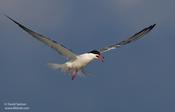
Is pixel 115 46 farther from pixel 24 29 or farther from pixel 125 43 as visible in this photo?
pixel 24 29

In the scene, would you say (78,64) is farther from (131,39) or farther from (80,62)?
(131,39)

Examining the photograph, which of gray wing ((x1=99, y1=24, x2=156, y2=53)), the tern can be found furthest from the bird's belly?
gray wing ((x1=99, y1=24, x2=156, y2=53))

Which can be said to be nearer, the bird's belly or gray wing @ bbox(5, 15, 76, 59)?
gray wing @ bbox(5, 15, 76, 59)

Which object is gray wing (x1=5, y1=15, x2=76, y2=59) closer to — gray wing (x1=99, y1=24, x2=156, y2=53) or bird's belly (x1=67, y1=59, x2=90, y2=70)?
bird's belly (x1=67, y1=59, x2=90, y2=70)

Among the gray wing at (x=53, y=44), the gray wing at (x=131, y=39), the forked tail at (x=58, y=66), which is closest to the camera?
the gray wing at (x=53, y=44)

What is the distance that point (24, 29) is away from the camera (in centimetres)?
3291

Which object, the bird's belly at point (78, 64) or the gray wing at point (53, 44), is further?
the bird's belly at point (78, 64)

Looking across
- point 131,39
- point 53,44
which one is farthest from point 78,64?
point 131,39

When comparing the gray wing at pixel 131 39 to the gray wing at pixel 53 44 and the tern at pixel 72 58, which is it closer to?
the tern at pixel 72 58

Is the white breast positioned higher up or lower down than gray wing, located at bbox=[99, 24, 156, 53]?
lower down

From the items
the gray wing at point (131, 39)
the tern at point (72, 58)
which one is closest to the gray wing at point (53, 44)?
the tern at point (72, 58)

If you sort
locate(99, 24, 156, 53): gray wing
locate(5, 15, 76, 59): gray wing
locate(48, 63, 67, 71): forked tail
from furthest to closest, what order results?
locate(99, 24, 156, 53): gray wing < locate(48, 63, 67, 71): forked tail < locate(5, 15, 76, 59): gray wing

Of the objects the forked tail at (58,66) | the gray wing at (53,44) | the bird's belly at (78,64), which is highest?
the gray wing at (53,44)

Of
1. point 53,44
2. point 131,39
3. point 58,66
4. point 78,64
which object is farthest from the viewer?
point 131,39
